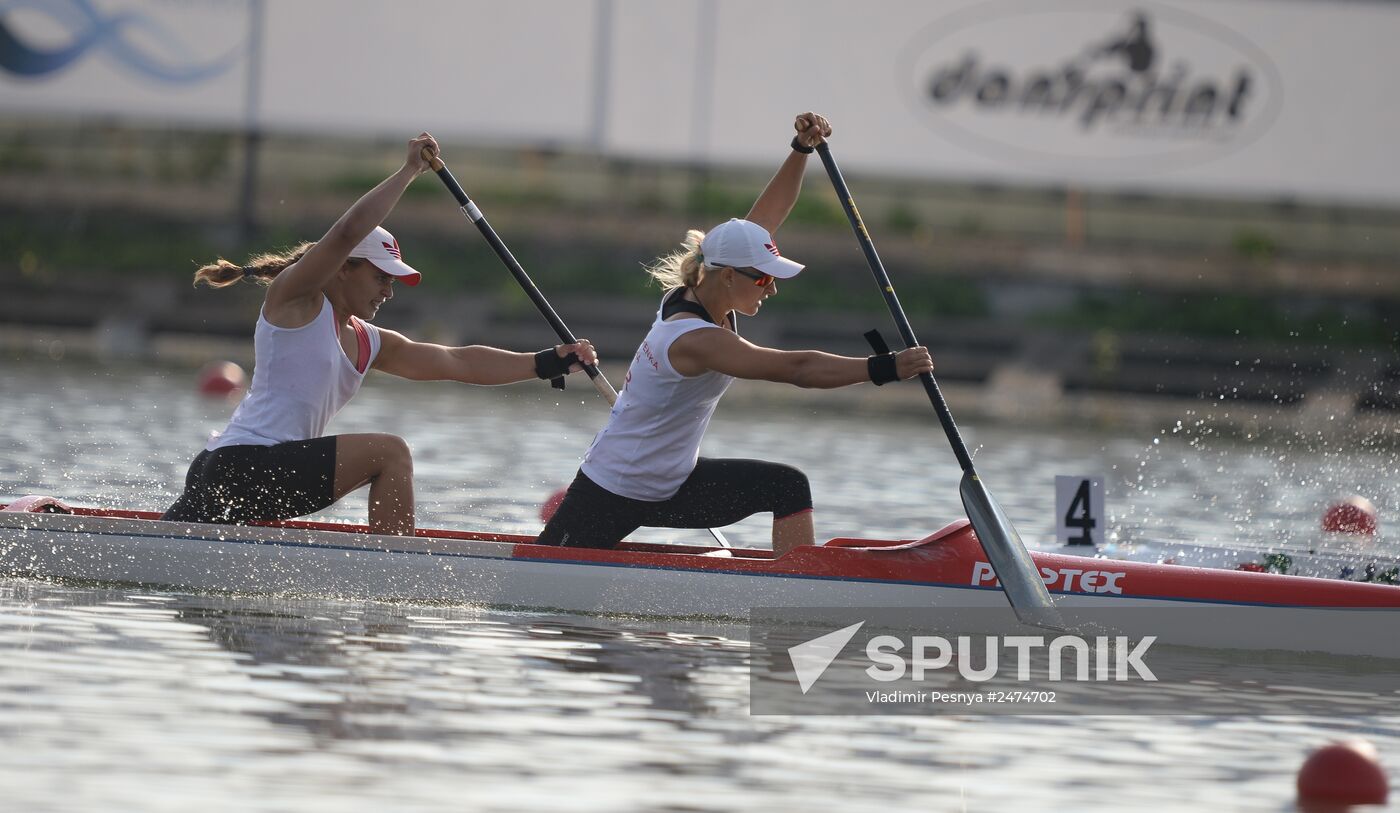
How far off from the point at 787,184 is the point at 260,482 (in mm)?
2480

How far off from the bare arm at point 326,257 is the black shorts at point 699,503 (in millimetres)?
1201

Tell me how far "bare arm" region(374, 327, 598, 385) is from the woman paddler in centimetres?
13

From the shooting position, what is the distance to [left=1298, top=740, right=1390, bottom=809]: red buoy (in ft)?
16.9

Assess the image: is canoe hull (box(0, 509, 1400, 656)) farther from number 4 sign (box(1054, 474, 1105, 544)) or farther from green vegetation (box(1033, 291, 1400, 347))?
green vegetation (box(1033, 291, 1400, 347))

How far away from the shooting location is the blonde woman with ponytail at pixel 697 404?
717cm

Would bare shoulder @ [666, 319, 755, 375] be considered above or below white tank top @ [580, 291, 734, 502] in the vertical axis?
above

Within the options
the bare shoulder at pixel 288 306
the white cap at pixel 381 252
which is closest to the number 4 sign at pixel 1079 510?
the white cap at pixel 381 252

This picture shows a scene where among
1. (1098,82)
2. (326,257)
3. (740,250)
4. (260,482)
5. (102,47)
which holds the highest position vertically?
(1098,82)

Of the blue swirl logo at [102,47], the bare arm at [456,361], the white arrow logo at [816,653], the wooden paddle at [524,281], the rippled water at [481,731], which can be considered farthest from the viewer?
the blue swirl logo at [102,47]

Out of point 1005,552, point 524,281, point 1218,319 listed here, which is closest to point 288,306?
point 524,281

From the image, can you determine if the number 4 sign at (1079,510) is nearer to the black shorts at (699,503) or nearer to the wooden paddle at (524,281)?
the wooden paddle at (524,281)

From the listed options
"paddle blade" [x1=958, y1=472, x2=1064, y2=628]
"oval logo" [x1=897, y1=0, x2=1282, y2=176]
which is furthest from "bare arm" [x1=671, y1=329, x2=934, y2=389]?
"oval logo" [x1=897, y1=0, x2=1282, y2=176]

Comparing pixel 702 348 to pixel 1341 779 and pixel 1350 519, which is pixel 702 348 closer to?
pixel 1341 779

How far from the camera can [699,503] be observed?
758cm
